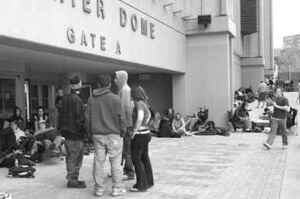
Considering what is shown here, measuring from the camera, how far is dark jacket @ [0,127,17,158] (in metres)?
8.05

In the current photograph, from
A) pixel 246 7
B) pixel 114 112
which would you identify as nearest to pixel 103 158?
pixel 114 112

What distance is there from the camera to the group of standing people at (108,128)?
563cm

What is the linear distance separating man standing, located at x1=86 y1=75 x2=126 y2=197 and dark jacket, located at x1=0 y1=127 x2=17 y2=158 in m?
3.10

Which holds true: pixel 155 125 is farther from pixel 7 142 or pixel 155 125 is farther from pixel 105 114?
pixel 105 114

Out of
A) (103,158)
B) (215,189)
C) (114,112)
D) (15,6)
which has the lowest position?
(215,189)

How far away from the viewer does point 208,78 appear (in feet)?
54.6

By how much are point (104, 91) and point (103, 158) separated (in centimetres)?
94

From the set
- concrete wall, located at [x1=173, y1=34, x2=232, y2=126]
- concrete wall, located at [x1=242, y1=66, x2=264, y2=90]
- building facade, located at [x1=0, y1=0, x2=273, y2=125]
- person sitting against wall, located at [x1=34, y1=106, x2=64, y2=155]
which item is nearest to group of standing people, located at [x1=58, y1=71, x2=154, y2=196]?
building facade, located at [x1=0, y1=0, x2=273, y2=125]

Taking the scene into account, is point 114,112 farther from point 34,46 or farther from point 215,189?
point 34,46

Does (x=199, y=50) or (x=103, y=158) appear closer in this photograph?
(x=103, y=158)

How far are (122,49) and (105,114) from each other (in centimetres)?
510

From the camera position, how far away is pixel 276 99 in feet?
34.4

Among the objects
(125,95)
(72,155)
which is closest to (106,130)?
(125,95)

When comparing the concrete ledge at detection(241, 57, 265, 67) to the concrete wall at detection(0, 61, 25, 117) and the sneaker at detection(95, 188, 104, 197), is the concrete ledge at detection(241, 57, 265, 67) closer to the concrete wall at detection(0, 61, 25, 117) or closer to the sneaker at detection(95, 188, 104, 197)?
the concrete wall at detection(0, 61, 25, 117)
